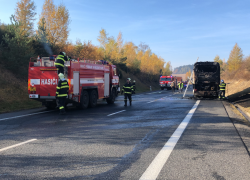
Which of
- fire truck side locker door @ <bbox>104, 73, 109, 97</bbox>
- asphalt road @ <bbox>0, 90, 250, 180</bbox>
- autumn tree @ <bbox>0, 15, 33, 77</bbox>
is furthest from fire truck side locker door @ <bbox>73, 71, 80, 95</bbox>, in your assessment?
autumn tree @ <bbox>0, 15, 33, 77</bbox>

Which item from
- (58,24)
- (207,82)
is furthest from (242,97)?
(58,24)

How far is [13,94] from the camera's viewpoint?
60.2 feet

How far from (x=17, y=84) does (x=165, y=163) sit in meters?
18.6

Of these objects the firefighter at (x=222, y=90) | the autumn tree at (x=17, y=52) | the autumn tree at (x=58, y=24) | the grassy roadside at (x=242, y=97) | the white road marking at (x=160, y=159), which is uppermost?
the autumn tree at (x=58, y=24)

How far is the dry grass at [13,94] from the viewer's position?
1561cm

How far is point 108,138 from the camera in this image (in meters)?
6.69

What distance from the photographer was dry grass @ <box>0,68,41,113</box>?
15.6 metres

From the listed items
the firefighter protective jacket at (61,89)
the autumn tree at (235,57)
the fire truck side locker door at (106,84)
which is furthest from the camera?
the autumn tree at (235,57)

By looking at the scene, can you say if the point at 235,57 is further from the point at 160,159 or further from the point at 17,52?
the point at 160,159

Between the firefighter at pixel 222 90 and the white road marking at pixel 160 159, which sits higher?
the firefighter at pixel 222 90

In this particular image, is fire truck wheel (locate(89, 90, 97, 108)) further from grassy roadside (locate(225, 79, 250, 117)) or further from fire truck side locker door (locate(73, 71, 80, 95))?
grassy roadside (locate(225, 79, 250, 117))

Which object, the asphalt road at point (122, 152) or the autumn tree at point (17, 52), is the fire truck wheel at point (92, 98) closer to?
the asphalt road at point (122, 152)

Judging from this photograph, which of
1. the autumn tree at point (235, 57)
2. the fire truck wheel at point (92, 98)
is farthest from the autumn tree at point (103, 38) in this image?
the autumn tree at point (235, 57)

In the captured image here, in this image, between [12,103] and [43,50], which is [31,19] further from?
[12,103]
